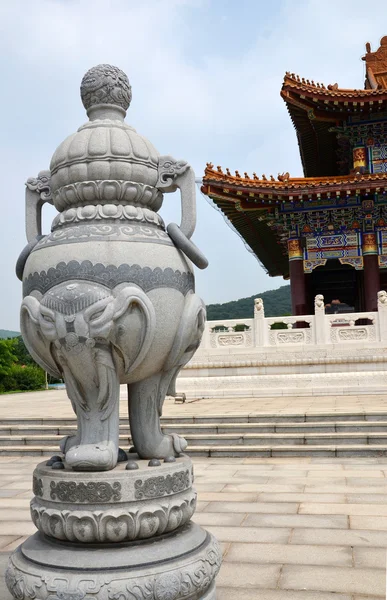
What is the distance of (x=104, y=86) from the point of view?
2.98 metres

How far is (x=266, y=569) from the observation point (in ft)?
10.4

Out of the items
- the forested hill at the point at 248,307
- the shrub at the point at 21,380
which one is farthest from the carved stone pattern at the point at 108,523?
the forested hill at the point at 248,307

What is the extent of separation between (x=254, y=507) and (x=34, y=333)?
2.79 m

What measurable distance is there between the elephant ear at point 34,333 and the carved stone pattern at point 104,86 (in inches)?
48.7

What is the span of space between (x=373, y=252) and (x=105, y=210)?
15063 mm

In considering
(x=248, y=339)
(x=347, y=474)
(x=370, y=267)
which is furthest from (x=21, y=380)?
(x=347, y=474)

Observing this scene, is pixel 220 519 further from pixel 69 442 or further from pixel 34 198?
pixel 34 198

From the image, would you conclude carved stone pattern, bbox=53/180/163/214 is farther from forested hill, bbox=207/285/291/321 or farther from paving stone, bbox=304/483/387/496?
forested hill, bbox=207/285/291/321

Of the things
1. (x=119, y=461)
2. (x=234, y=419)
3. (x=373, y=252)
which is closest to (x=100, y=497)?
(x=119, y=461)

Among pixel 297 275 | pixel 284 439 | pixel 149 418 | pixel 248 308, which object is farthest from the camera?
pixel 248 308

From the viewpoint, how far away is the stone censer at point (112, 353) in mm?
2416

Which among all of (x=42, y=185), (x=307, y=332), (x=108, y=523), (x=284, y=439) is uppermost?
(x=42, y=185)

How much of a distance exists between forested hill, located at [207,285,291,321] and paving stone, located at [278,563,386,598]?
6270cm

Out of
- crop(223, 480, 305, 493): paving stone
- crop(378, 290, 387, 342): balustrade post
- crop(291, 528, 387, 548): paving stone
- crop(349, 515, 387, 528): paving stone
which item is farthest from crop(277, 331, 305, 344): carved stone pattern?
crop(291, 528, 387, 548): paving stone
